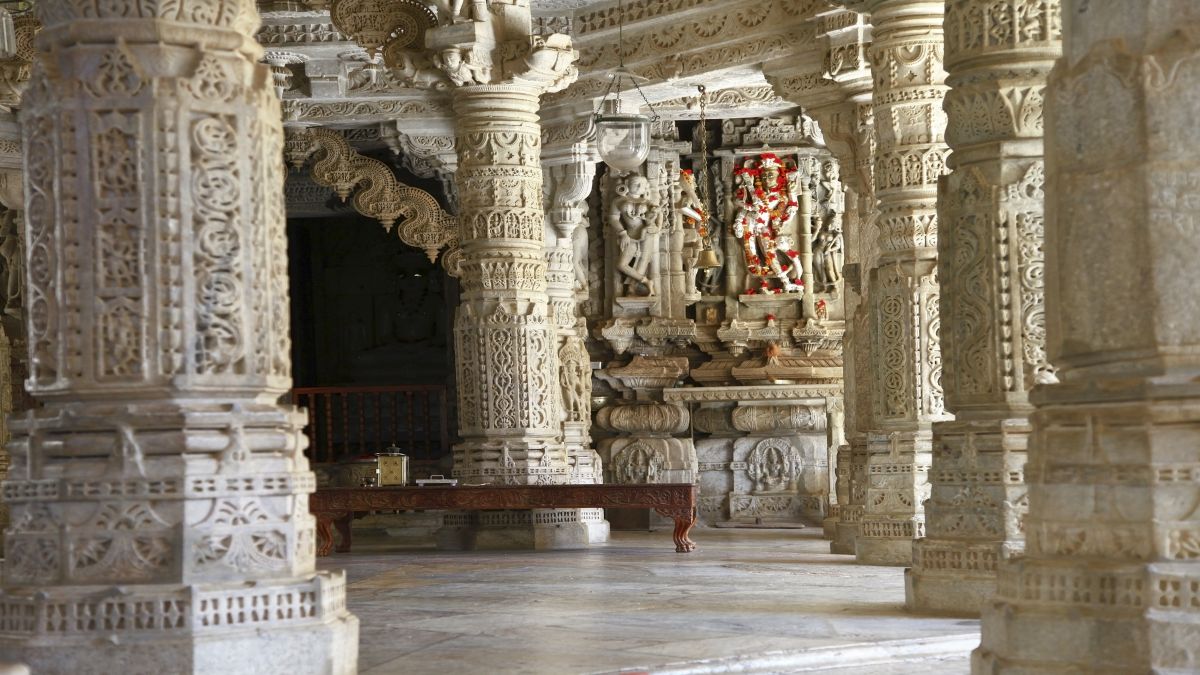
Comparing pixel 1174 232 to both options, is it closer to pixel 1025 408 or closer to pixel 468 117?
pixel 1025 408

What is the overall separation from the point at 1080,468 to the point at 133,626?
2878mm

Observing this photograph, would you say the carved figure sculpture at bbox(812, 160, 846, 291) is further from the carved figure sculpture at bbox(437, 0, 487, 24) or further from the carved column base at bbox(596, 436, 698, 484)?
the carved figure sculpture at bbox(437, 0, 487, 24)

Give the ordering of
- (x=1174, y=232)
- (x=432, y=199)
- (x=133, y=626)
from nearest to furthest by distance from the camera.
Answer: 1. (x=1174, y=232)
2. (x=133, y=626)
3. (x=432, y=199)

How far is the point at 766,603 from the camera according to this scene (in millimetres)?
8750

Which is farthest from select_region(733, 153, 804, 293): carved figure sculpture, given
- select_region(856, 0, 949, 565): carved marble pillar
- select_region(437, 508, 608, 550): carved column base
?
select_region(856, 0, 949, 565): carved marble pillar

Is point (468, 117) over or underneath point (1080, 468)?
over

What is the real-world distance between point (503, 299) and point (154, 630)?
8219 millimetres

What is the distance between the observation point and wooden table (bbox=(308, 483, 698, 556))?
42.8 feet

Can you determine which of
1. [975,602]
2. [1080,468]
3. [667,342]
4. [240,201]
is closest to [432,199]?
[667,342]

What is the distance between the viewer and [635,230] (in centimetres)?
1805

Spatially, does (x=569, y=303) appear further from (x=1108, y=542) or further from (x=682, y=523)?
(x=1108, y=542)

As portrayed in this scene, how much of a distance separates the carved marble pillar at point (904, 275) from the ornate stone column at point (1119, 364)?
5.43 metres

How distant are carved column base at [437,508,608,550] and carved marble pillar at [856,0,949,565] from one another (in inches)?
136

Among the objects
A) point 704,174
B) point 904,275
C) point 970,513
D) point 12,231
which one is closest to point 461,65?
point 904,275
